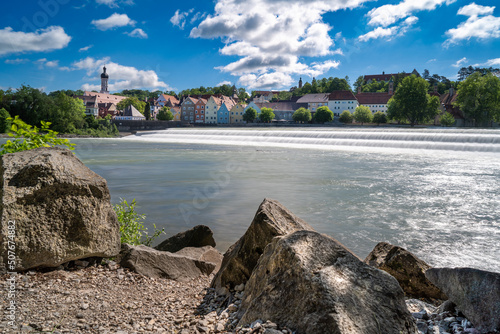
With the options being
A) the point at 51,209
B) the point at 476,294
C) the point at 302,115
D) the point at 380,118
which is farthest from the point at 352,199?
the point at 302,115

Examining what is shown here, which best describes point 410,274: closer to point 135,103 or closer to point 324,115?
point 324,115

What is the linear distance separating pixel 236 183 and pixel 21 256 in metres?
13.3

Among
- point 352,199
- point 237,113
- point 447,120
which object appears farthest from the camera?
point 237,113

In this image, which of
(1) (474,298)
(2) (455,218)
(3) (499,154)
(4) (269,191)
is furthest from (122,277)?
(3) (499,154)

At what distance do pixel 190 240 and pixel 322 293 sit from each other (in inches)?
170

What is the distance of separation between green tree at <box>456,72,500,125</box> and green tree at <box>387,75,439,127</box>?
20.5ft

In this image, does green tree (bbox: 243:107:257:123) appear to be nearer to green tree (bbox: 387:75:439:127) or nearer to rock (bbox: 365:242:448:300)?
green tree (bbox: 387:75:439:127)

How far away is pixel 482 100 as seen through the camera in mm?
76188

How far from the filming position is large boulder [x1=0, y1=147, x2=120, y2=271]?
12.5 feet

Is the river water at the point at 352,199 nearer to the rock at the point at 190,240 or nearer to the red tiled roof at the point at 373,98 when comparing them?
the rock at the point at 190,240

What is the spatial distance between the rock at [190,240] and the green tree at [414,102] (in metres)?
83.9

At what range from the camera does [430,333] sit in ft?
9.25

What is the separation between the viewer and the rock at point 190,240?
643cm

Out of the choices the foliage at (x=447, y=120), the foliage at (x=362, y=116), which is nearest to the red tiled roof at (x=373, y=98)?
the foliage at (x=362, y=116)
